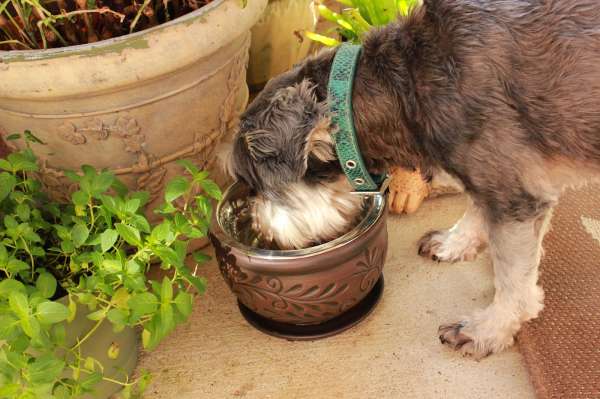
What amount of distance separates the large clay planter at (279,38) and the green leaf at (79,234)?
4.92ft

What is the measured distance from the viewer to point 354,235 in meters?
1.77

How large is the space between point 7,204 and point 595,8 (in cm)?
154

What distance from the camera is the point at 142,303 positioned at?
141cm

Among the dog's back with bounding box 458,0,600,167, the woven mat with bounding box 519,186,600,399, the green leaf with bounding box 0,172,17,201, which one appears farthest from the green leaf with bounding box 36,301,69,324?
the woven mat with bounding box 519,186,600,399

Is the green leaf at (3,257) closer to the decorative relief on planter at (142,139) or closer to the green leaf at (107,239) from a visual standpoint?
the green leaf at (107,239)

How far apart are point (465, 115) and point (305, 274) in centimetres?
61

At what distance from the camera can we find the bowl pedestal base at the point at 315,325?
1946 millimetres

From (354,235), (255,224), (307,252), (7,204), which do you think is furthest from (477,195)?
(7,204)

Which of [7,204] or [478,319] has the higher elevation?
[7,204]

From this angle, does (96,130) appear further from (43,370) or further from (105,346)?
(43,370)

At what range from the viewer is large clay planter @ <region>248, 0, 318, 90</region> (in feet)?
8.89

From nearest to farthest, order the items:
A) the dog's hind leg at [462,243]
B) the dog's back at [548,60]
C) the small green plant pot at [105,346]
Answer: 1. the dog's back at [548,60]
2. the small green plant pot at [105,346]
3. the dog's hind leg at [462,243]

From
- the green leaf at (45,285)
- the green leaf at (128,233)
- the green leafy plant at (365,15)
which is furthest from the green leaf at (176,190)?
the green leafy plant at (365,15)

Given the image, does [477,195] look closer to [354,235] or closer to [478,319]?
[354,235]
